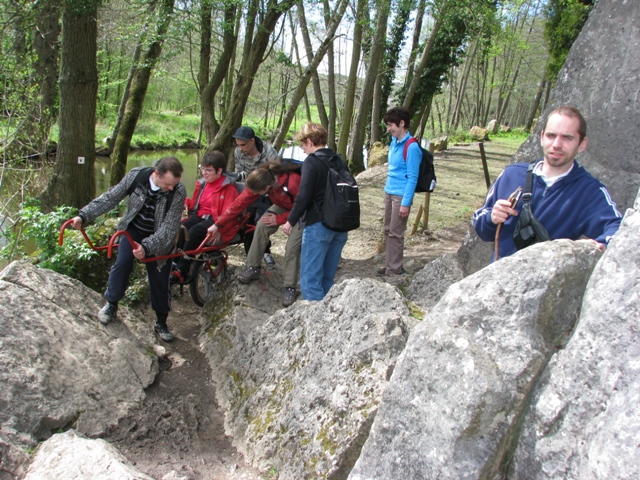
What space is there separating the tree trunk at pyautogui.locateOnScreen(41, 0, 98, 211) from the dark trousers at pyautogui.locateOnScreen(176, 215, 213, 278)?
4.16 metres

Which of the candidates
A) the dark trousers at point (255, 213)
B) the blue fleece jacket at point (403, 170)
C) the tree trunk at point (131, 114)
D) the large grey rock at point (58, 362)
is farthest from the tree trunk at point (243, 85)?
the large grey rock at point (58, 362)

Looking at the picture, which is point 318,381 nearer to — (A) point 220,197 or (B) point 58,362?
(B) point 58,362

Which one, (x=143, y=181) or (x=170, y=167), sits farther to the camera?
(x=143, y=181)

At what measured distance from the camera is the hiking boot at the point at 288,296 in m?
5.39

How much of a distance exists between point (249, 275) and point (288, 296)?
0.49 metres

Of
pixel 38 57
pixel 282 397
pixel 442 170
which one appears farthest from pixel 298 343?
pixel 442 170

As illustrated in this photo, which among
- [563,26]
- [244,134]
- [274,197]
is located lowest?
[274,197]

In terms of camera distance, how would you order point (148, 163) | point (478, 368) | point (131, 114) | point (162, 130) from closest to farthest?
1. point (478, 368)
2. point (131, 114)
3. point (148, 163)
4. point (162, 130)

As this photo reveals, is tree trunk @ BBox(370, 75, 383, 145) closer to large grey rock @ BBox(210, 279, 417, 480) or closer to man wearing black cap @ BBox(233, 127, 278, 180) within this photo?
man wearing black cap @ BBox(233, 127, 278, 180)

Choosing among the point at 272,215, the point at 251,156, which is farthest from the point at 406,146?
the point at 251,156

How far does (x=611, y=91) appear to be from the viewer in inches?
195

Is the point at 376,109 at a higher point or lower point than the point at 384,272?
higher

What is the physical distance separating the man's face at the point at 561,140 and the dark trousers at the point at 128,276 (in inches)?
135

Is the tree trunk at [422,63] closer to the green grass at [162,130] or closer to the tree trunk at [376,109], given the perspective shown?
the tree trunk at [376,109]
